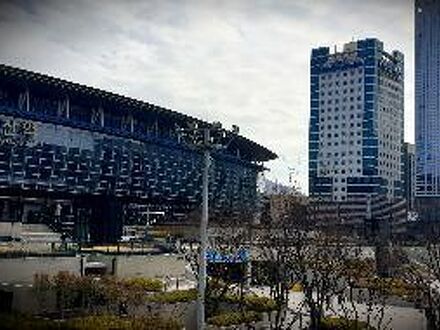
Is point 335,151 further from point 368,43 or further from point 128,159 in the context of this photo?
point 128,159

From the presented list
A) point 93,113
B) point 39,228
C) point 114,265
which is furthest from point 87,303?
point 93,113

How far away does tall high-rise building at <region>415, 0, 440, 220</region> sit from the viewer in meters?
166

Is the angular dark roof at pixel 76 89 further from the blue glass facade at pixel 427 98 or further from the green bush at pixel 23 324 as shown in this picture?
the blue glass facade at pixel 427 98

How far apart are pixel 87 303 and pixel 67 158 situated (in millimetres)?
41529

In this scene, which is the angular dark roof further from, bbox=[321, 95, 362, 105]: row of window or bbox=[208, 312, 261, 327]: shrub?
bbox=[321, 95, 362, 105]: row of window

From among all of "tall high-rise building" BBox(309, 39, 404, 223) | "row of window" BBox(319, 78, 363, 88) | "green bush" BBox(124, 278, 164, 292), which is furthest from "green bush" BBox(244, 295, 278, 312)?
"row of window" BBox(319, 78, 363, 88)

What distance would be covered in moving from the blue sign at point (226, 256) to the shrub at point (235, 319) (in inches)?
459

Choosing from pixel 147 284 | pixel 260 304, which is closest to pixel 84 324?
pixel 260 304

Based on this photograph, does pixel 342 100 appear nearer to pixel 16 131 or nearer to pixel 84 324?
pixel 16 131

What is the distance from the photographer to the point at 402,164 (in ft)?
515

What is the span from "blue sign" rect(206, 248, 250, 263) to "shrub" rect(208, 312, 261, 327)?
11.7 meters

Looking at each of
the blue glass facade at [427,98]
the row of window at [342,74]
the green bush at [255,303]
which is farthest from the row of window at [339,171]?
the green bush at [255,303]

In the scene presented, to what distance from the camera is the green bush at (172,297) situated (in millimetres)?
28781

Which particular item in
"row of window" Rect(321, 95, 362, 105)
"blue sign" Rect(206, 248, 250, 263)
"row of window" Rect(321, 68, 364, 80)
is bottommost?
"blue sign" Rect(206, 248, 250, 263)
